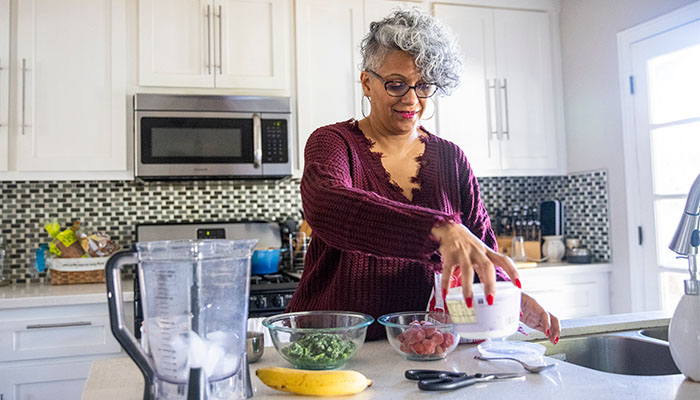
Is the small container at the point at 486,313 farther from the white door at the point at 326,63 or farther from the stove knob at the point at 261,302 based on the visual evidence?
the white door at the point at 326,63

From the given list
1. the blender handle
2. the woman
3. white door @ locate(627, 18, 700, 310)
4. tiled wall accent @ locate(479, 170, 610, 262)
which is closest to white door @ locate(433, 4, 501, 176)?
tiled wall accent @ locate(479, 170, 610, 262)

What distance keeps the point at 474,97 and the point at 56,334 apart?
89.5 inches

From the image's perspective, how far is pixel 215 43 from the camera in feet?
8.84

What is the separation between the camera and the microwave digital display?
2.59 meters

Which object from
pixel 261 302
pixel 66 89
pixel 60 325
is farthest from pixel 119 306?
pixel 66 89

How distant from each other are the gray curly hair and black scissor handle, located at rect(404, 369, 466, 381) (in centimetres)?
68

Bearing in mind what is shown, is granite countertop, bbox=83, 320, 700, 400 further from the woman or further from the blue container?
the blue container

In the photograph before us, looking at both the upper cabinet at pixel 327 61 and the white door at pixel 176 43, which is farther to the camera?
the upper cabinet at pixel 327 61

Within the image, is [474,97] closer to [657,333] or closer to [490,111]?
[490,111]

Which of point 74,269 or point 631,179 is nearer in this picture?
point 74,269

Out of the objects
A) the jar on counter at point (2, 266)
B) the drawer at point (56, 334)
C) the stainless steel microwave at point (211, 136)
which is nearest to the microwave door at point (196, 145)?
Answer: the stainless steel microwave at point (211, 136)

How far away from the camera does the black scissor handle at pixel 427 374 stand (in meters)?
0.93

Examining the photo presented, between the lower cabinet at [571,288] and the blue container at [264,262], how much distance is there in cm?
122

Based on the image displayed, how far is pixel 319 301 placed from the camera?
1370 millimetres
